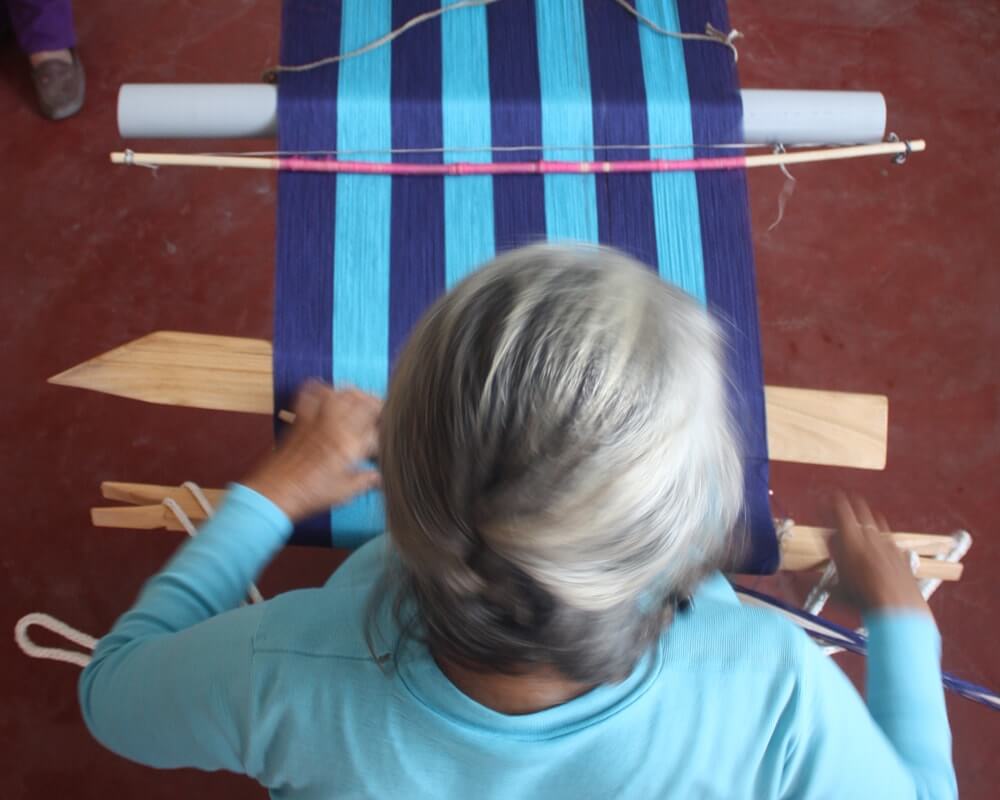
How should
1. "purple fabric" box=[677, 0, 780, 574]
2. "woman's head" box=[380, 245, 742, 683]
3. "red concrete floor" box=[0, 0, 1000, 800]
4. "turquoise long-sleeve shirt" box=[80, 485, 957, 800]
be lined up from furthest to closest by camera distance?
"red concrete floor" box=[0, 0, 1000, 800], "purple fabric" box=[677, 0, 780, 574], "turquoise long-sleeve shirt" box=[80, 485, 957, 800], "woman's head" box=[380, 245, 742, 683]

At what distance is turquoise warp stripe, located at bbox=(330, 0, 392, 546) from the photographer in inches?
40.5

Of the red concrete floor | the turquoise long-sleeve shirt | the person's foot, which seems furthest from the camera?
the person's foot

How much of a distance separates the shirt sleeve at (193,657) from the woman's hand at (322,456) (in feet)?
0.10

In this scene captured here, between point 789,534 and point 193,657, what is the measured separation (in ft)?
2.29

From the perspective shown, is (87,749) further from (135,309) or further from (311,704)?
(311,704)

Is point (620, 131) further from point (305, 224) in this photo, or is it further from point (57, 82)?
point (57, 82)

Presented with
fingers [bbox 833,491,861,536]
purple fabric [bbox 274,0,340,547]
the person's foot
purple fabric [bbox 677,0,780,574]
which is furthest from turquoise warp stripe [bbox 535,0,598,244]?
the person's foot

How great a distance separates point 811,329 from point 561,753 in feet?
5.07

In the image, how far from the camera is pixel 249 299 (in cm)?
191

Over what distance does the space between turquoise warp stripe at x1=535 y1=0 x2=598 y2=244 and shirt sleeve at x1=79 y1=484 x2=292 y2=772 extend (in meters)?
0.51

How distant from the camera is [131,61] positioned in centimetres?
213

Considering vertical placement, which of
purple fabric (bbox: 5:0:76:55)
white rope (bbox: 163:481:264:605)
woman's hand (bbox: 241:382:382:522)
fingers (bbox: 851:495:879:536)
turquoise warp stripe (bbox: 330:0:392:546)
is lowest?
fingers (bbox: 851:495:879:536)

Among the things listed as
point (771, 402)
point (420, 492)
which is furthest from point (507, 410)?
point (771, 402)

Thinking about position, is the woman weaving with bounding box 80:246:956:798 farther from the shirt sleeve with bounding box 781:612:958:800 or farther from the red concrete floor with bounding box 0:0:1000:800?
the red concrete floor with bounding box 0:0:1000:800
